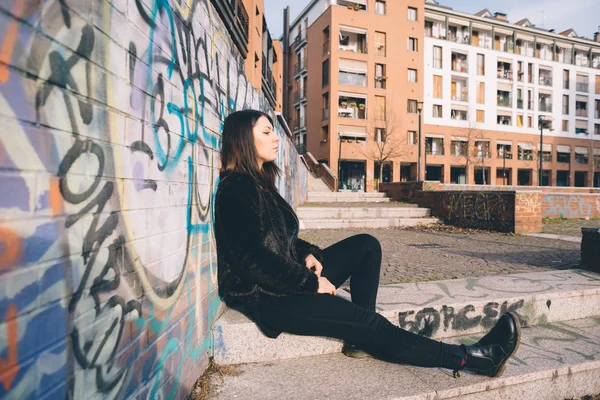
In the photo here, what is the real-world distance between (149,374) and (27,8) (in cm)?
135

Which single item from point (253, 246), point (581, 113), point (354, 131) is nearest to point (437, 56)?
point (354, 131)

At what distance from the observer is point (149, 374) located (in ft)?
4.83

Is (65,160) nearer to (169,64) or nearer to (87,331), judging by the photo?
(87,331)

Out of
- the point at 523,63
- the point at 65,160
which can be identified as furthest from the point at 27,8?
the point at 523,63

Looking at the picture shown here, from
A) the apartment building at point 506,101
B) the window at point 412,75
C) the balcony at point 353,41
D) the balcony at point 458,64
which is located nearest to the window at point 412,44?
the window at point 412,75

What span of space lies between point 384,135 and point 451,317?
31.4 m

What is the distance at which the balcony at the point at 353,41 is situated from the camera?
32562 millimetres

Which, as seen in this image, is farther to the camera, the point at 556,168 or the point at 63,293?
the point at 556,168

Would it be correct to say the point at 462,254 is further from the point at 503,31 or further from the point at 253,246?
the point at 503,31

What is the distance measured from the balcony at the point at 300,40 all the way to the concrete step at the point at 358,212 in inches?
1235

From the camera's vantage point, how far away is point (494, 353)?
2053 millimetres

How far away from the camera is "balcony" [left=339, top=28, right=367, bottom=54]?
32.6m

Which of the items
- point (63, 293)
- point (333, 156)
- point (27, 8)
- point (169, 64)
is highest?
point (333, 156)

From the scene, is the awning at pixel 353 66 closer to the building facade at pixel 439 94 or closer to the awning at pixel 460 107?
the building facade at pixel 439 94
